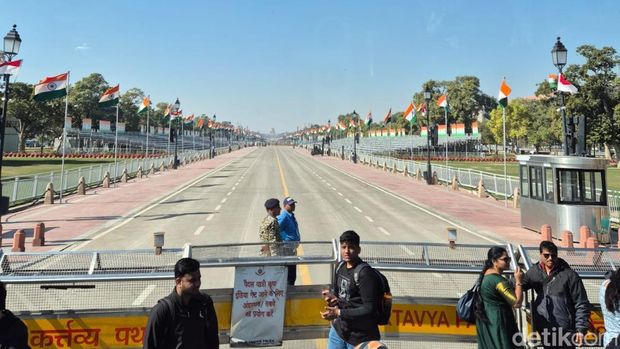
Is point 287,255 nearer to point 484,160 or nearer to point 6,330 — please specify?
point 6,330

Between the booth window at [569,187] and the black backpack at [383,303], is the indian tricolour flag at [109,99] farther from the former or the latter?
the black backpack at [383,303]

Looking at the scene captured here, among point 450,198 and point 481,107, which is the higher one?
point 481,107


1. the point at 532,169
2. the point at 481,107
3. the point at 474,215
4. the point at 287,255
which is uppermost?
the point at 481,107

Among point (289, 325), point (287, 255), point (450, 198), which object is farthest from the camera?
point (450, 198)

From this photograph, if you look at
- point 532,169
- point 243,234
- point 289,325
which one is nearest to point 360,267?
point 289,325

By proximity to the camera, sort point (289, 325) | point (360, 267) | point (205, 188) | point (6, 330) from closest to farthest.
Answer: point (6, 330) < point (360, 267) < point (289, 325) < point (205, 188)

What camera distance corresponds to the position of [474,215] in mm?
21484

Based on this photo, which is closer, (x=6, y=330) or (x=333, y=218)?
(x=6, y=330)

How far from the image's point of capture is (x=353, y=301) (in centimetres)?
389

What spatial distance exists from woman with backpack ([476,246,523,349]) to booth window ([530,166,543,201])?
13.3 meters

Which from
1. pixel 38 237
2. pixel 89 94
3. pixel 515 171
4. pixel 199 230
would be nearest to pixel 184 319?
pixel 38 237

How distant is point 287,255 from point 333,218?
541 inches

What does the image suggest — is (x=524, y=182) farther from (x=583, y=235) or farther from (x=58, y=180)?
(x=58, y=180)

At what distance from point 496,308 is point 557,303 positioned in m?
0.87
